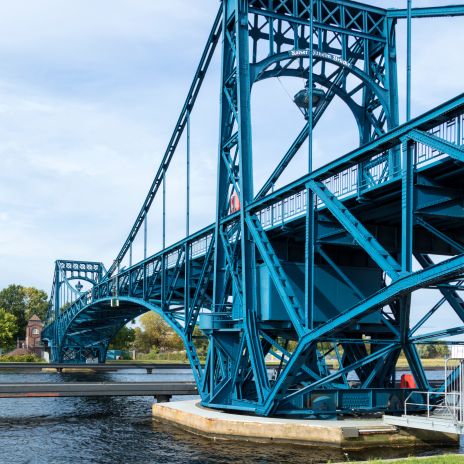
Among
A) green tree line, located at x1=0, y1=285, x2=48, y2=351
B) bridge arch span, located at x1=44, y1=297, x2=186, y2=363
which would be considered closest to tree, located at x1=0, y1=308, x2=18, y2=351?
bridge arch span, located at x1=44, y1=297, x2=186, y2=363

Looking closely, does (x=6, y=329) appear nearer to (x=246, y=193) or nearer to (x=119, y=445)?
(x=246, y=193)

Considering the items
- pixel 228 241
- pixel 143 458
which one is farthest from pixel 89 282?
pixel 143 458

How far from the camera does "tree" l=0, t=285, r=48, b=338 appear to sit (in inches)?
6654

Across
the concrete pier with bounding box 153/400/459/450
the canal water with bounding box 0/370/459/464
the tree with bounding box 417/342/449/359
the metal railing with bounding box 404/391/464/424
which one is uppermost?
the metal railing with bounding box 404/391/464/424

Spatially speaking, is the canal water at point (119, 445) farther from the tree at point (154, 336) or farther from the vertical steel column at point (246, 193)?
the tree at point (154, 336)

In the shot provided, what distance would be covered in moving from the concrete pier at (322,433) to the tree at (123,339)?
4471 inches

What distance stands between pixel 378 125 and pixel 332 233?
8005mm

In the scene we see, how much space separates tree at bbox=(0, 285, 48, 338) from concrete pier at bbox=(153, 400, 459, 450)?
14731 centimetres

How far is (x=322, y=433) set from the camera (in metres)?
26.6

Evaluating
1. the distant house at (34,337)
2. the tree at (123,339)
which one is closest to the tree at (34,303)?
the distant house at (34,337)

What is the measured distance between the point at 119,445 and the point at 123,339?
115099mm

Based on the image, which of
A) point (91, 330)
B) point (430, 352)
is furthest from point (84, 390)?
point (430, 352)

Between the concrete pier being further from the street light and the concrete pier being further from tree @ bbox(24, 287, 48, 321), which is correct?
tree @ bbox(24, 287, 48, 321)

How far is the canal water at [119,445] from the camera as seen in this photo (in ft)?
82.5
